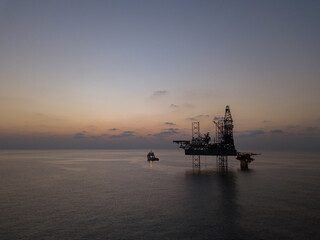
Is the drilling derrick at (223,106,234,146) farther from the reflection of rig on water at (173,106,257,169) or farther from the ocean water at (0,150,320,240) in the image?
the ocean water at (0,150,320,240)

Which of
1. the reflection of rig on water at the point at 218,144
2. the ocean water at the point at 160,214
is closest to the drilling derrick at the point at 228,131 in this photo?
the reflection of rig on water at the point at 218,144

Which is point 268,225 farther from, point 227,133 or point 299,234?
point 227,133

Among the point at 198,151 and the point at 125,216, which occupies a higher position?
the point at 198,151

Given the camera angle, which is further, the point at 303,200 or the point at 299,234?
the point at 303,200

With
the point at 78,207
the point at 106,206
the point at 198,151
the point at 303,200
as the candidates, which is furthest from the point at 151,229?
the point at 198,151

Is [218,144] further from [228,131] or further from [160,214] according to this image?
[160,214]

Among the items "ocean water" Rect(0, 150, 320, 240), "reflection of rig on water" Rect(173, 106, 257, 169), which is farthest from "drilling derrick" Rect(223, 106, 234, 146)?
"ocean water" Rect(0, 150, 320, 240)

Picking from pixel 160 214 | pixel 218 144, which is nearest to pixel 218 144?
pixel 218 144

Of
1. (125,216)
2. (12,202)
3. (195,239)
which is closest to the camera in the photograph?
(195,239)

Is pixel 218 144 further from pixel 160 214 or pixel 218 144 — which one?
pixel 160 214

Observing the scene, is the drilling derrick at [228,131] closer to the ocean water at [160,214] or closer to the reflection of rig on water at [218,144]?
the reflection of rig on water at [218,144]

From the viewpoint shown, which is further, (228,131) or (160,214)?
(228,131)
